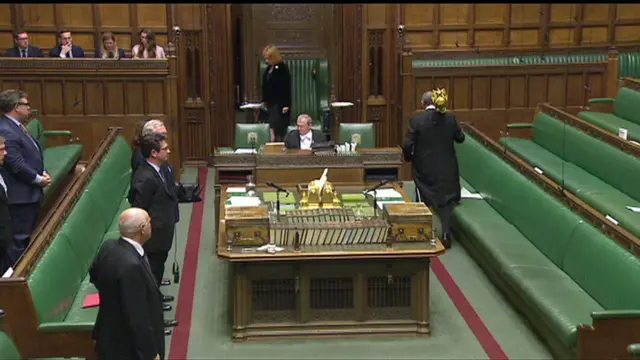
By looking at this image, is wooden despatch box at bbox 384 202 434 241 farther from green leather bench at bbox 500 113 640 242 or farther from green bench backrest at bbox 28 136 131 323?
green bench backrest at bbox 28 136 131 323

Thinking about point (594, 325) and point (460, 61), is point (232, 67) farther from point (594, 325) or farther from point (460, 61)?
point (594, 325)

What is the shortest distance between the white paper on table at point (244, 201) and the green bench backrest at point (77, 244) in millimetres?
1130

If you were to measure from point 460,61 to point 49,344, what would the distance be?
28.3ft

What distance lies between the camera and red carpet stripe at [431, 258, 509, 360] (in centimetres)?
571

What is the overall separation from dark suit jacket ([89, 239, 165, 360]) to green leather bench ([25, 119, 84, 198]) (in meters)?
4.75

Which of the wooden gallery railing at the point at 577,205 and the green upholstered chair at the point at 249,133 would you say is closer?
the wooden gallery railing at the point at 577,205

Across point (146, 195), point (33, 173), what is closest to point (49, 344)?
point (146, 195)

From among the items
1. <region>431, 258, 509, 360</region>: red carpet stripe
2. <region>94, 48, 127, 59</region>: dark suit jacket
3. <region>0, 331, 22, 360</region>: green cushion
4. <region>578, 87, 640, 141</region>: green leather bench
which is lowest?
<region>431, 258, 509, 360</region>: red carpet stripe

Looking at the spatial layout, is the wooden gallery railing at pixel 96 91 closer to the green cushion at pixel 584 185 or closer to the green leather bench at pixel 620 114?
the green cushion at pixel 584 185

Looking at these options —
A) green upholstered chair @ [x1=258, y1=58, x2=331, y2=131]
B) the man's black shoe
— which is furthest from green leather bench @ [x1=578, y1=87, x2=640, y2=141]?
the man's black shoe

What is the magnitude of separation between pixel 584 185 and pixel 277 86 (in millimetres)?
4199

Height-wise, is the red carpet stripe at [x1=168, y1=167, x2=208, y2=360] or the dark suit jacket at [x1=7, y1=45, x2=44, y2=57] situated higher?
the dark suit jacket at [x1=7, y1=45, x2=44, y2=57]

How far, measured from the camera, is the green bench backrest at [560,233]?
5.17 m

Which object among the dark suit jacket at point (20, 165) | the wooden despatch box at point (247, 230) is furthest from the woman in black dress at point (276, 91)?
the wooden despatch box at point (247, 230)
